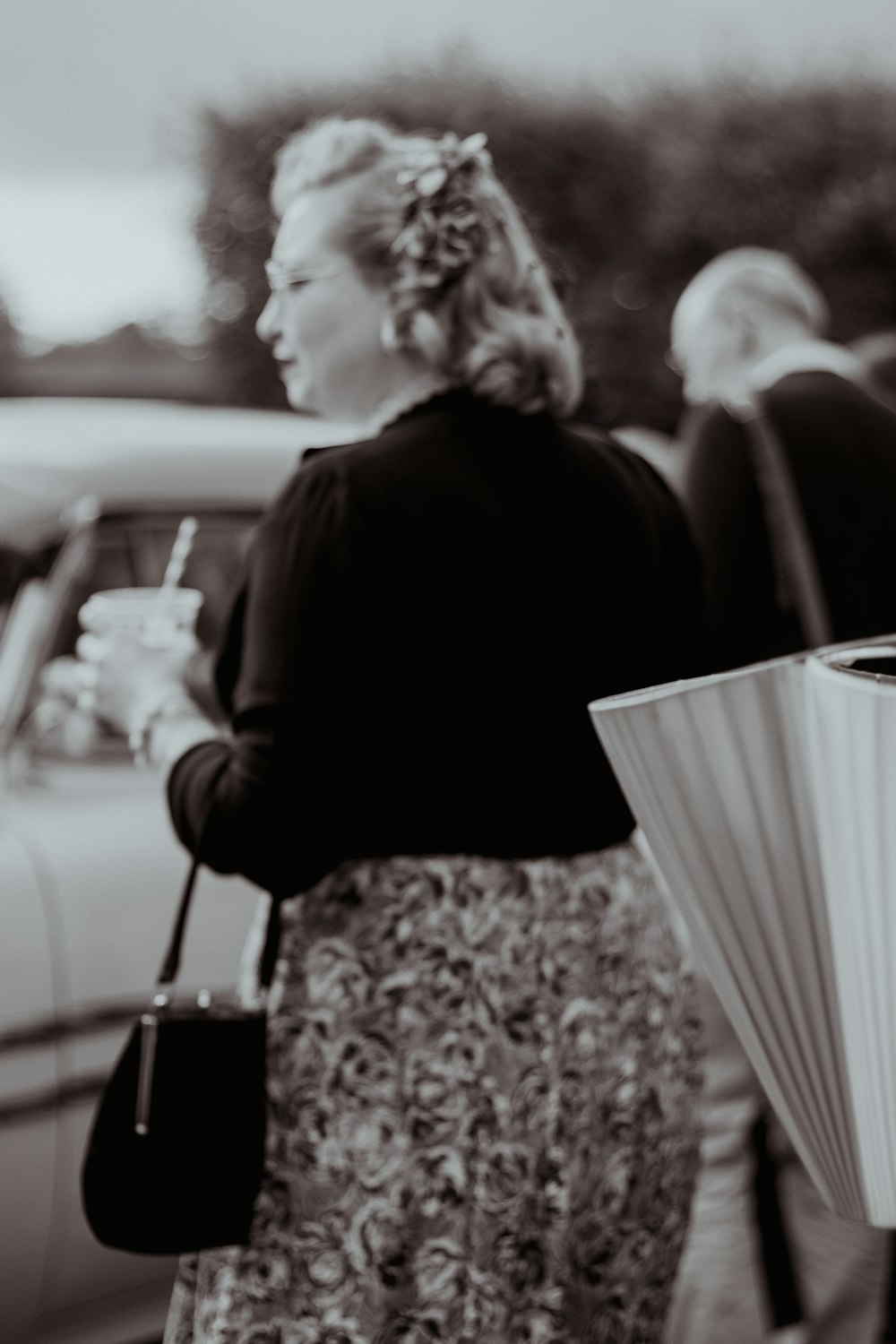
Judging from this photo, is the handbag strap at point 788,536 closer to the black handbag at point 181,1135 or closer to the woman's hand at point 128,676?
the woman's hand at point 128,676

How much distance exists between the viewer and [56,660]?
2539 mm

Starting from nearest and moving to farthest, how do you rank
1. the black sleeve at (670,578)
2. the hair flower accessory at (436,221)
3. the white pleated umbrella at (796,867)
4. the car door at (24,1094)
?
the white pleated umbrella at (796,867) → the hair flower accessory at (436,221) → the black sleeve at (670,578) → the car door at (24,1094)

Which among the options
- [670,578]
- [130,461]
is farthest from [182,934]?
[130,461]

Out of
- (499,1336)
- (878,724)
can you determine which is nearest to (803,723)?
(878,724)

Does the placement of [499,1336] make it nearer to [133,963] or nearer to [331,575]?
[331,575]

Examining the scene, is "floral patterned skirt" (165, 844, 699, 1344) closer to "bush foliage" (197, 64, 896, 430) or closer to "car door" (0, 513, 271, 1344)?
"car door" (0, 513, 271, 1344)

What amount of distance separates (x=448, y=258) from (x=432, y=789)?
0.56 meters

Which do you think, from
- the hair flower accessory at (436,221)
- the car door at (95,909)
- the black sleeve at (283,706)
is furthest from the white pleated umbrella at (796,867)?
the car door at (95,909)

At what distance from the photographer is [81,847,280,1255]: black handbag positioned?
1.53 meters

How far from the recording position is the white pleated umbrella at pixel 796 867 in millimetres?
804

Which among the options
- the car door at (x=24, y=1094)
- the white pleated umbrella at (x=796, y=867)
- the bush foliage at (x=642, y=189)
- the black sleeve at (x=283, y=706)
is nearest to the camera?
the white pleated umbrella at (x=796, y=867)

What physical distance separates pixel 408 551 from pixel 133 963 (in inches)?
48.8

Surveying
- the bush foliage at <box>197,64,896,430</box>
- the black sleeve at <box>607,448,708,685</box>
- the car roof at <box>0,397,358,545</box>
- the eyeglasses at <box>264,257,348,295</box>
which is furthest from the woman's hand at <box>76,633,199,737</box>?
the bush foliage at <box>197,64,896,430</box>

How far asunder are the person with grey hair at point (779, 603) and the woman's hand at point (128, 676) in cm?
112
